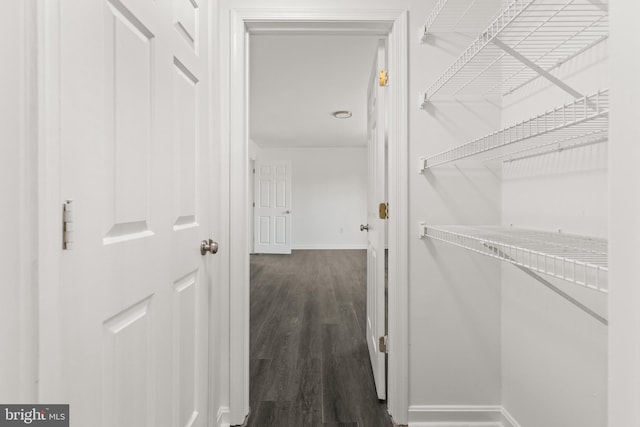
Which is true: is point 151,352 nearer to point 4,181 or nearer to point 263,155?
point 4,181

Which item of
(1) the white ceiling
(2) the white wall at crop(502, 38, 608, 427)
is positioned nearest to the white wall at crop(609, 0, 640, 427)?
(2) the white wall at crop(502, 38, 608, 427)

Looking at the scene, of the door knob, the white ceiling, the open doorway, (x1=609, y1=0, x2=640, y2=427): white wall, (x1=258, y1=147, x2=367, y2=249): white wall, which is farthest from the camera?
(x1=258, y1=147, x2=367, y2=249): white wall

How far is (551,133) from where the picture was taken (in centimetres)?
106

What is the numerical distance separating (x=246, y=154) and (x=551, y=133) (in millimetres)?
1246

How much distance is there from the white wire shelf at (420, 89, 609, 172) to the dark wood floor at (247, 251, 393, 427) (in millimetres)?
1304

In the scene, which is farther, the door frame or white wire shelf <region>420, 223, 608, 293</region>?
the door frame

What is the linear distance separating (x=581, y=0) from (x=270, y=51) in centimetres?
243

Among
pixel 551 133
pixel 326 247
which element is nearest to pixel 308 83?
pixel 551 133

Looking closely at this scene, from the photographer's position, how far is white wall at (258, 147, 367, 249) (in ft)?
25.8

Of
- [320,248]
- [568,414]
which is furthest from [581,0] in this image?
[320,248]

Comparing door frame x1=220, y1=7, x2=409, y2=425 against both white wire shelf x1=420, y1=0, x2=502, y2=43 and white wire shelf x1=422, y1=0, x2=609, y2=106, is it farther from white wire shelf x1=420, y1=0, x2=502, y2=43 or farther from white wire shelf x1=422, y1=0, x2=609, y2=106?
white wire shelf x1=422, y1=0, x2=609, y2=106

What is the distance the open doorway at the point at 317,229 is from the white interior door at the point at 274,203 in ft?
0.07

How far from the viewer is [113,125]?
789 mm

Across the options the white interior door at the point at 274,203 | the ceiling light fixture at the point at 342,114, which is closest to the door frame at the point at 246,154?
the ceiling light fixture at the point at 342,114
